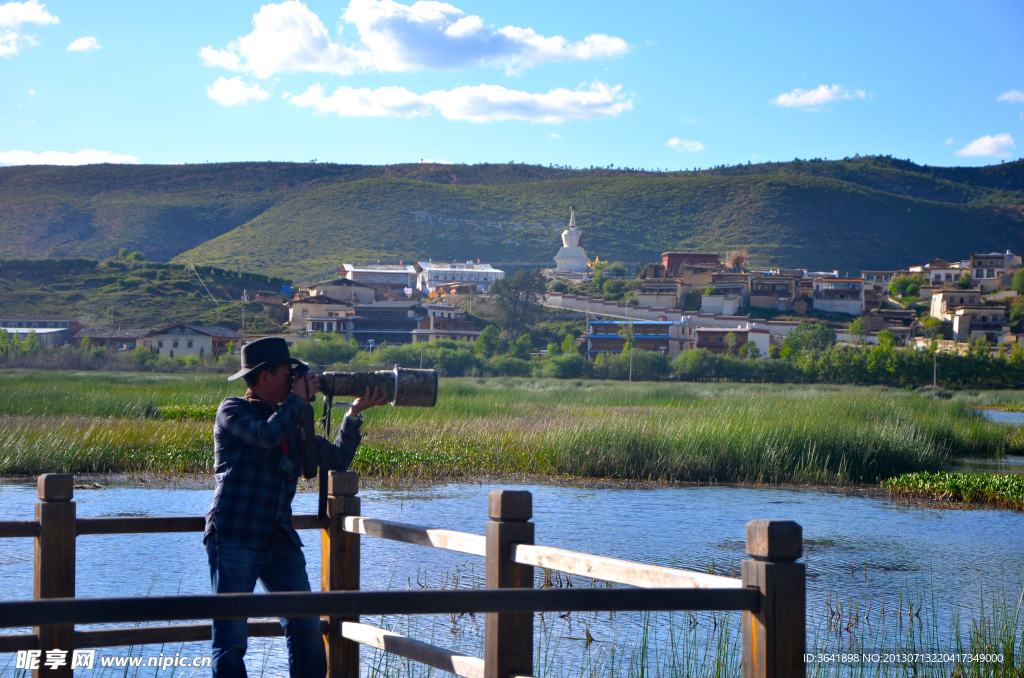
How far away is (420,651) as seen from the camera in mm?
3238

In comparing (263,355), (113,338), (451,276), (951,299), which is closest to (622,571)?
(263,355)

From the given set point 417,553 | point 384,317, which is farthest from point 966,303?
point 417,553

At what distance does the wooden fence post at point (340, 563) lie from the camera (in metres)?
3.76

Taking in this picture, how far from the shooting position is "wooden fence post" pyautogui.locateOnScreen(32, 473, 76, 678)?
3.64 meters

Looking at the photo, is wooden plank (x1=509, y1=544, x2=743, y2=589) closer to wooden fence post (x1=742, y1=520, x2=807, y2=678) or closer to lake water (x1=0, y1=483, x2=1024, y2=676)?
wooden fence post (x1=742, y1=520, x2=807, y2=678)

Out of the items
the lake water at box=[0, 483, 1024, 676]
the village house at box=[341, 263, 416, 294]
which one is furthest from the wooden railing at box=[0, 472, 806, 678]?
the village house at box=[341, 263, 416, 294]

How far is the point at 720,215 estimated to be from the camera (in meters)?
148

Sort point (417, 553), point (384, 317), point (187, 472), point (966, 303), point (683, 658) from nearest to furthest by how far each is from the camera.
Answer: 1. point (683, 658)
2. point (417, 553)
3. point (187, 472)
4. point (384, 317)
5. point (966, 303)

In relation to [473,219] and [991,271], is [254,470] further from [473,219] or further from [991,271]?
[473,219]

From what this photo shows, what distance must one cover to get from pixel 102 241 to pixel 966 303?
11267 centimetres

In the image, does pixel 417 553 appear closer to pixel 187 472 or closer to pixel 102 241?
pixel 187 472

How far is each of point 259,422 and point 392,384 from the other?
1.61ft

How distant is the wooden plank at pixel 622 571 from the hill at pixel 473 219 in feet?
378

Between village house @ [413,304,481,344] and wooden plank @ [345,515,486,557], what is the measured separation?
6516 centimetres
